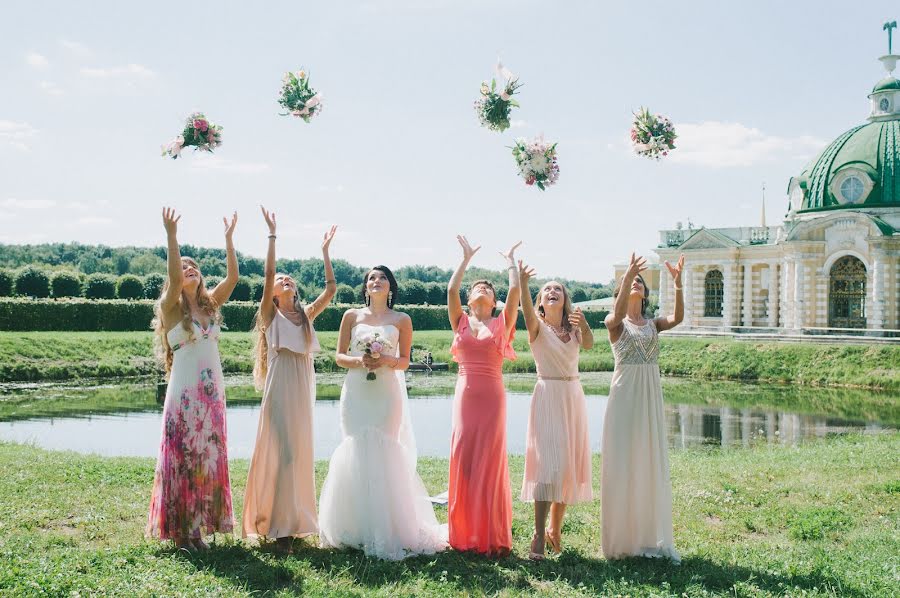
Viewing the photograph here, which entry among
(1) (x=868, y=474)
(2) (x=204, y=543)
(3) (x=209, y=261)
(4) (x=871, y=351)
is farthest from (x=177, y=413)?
(3) (x=209, y=261)

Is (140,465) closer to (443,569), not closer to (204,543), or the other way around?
(204,543)

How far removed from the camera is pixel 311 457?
7.04m

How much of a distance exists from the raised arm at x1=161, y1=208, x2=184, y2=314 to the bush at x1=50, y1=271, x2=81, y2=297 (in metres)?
49.4

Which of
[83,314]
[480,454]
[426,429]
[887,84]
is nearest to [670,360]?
[887,84]

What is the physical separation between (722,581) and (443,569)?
208 cm

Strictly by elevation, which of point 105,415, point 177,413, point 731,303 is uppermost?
point 731,303

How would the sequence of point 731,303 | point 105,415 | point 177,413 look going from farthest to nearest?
point 731,303 → point 105,415 → point 177,413

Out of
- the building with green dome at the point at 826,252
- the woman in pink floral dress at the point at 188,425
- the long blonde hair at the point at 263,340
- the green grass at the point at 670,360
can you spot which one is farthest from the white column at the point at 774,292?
the woman in pink floral dress at the point at 188,425

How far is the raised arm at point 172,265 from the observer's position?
260 inches

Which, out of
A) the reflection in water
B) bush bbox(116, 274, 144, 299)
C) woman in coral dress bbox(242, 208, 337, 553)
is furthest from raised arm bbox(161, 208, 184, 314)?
bush bbox(116, 274, 144, 299)

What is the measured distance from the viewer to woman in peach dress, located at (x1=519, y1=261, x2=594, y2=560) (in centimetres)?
687

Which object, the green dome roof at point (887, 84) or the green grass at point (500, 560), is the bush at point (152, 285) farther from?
the green grass at point (500, 560)

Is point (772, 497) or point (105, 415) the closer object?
point (772, 497)

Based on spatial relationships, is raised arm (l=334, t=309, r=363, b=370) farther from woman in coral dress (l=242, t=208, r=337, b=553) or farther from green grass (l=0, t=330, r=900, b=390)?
green grass (l=0, t=330, r=900, b=390)
